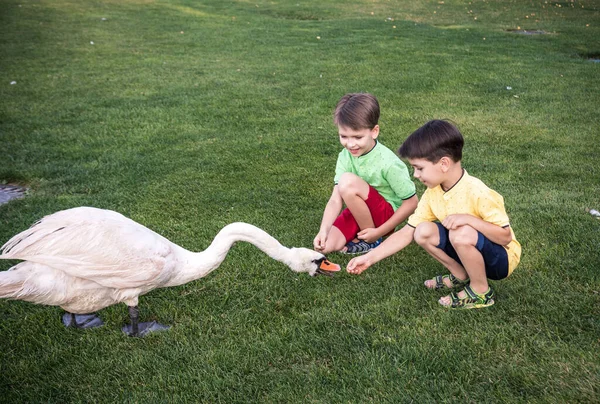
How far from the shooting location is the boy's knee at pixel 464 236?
3295 mm

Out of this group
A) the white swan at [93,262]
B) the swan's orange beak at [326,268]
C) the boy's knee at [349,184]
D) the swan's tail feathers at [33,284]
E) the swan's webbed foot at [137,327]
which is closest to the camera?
the swan's tail feathers at [33,284]

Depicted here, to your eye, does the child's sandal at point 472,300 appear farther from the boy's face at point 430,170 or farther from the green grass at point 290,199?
the boy's face at point 430,170

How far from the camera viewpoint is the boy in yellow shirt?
3.32 m

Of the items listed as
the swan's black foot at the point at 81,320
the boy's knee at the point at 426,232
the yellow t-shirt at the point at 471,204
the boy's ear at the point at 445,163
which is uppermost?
the boy's ear at the point at 445,163

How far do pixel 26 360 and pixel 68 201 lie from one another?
2368 mm

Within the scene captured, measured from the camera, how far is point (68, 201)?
210 inches

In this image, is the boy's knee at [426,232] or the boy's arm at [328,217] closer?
the boy's knee at [426,232]

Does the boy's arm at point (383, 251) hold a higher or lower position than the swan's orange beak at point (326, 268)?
higher

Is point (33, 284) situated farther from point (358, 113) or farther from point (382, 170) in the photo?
point (382, 170)

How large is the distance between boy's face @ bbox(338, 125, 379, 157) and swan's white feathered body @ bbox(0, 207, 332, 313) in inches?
64.9

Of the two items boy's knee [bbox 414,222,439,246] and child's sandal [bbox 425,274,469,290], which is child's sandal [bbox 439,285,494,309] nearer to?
child's sandal [bbox 425,274,469,290]

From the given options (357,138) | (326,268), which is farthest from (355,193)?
(326,268)

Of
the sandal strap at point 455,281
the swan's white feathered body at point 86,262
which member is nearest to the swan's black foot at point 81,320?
the swan's white feathered body at point 86,262

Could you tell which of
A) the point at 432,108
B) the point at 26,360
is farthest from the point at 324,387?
the point at 432,108
